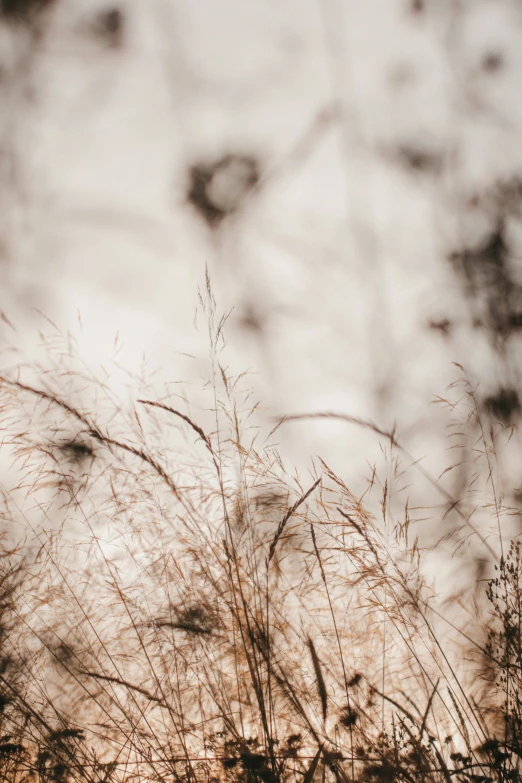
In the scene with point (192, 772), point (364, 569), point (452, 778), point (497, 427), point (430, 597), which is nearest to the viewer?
point (452, 778)

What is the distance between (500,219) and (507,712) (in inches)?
71.8

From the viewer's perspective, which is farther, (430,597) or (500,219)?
(500,219)

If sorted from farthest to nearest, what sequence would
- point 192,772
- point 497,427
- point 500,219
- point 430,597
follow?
point 500,219 → point 497,427 → point 430,597 → point 192,772

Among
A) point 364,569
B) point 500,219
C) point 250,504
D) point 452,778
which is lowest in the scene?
point 452,778

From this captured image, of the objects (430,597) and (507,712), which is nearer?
(507,712)

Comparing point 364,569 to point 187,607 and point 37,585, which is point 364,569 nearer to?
point 187,607

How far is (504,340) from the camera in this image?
1878 mm

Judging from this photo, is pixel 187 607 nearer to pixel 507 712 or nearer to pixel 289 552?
pixel 289 552

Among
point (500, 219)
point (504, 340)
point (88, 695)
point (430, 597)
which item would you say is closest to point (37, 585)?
point (88, 695)

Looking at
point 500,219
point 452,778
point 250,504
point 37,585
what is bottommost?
point 452,778

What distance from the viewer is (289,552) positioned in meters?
1.82

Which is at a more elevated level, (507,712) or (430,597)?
(430,597)

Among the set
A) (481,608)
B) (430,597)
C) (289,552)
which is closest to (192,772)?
(289,552)

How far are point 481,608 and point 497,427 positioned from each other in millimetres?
641
